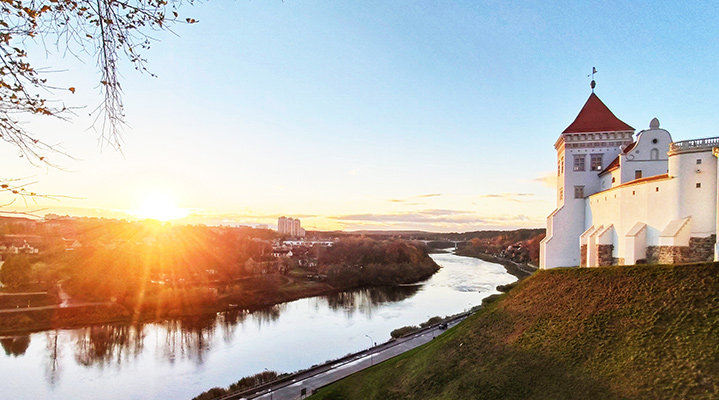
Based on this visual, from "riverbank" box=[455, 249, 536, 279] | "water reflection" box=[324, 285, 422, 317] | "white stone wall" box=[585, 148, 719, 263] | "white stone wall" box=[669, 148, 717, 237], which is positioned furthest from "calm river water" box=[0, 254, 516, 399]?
"riverbank" box=[455, 249, 536, 279]

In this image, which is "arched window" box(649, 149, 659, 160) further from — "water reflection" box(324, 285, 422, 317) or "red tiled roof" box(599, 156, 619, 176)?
"water reflection" box(324, 285, 422, 317)

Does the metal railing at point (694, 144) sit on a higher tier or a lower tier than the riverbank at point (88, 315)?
higher

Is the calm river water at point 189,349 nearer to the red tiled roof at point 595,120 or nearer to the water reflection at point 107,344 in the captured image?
→ the water reflection at point 107,344

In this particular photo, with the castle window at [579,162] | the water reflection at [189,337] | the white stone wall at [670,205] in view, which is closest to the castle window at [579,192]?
the castle window at [579,162]

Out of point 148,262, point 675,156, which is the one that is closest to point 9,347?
point 148,262

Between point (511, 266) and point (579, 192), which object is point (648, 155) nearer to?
point (579, 192)

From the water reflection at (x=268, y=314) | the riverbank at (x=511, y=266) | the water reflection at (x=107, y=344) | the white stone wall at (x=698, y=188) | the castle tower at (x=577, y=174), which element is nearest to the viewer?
the white stone wall at (x=698, y=188)

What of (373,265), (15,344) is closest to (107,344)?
(15,344)
